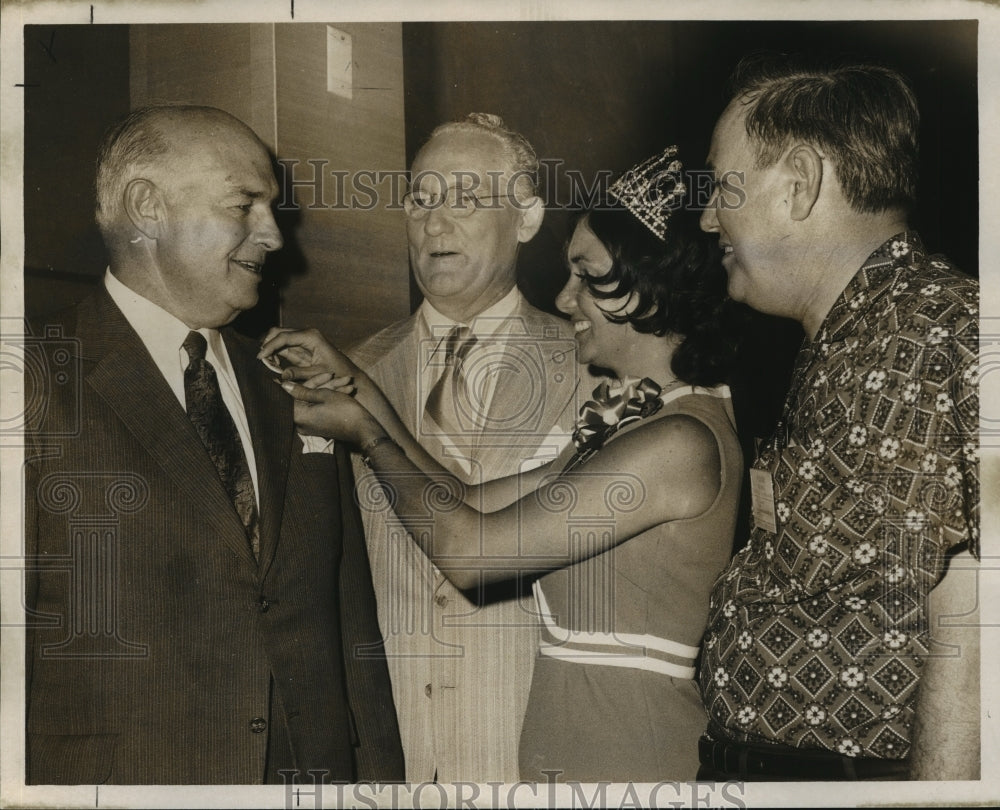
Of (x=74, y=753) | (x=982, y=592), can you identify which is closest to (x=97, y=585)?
(x=74, y=753)

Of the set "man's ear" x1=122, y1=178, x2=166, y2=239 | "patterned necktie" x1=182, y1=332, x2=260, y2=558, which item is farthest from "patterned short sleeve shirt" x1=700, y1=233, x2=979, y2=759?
"man's ear" x1=122, y1=178, x2=166, y2=239

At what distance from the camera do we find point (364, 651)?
3121 millimetres

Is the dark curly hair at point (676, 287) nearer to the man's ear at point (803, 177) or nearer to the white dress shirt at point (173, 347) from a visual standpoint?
the man's ear at point (803, 177)

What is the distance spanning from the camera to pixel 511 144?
314 cm

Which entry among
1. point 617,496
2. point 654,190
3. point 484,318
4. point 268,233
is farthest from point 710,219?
point 268,233

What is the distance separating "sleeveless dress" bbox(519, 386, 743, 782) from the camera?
3.04m

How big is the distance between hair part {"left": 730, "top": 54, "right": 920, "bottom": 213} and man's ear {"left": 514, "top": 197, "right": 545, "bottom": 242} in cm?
67

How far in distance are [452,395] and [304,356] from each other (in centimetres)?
48

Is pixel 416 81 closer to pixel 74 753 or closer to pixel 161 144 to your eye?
pixel 161 144

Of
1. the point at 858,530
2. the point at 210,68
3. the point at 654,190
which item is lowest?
the point at 858,530

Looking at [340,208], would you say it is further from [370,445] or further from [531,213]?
[370,445]

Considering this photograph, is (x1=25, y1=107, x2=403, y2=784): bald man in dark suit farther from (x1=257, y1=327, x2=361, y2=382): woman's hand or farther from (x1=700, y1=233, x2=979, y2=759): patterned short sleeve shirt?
(x1=700, y1=233, x2=979, y2=759): patterned short sleeve shirt

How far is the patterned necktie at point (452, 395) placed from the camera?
10.3 feet

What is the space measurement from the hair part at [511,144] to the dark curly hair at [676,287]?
0.24 m
